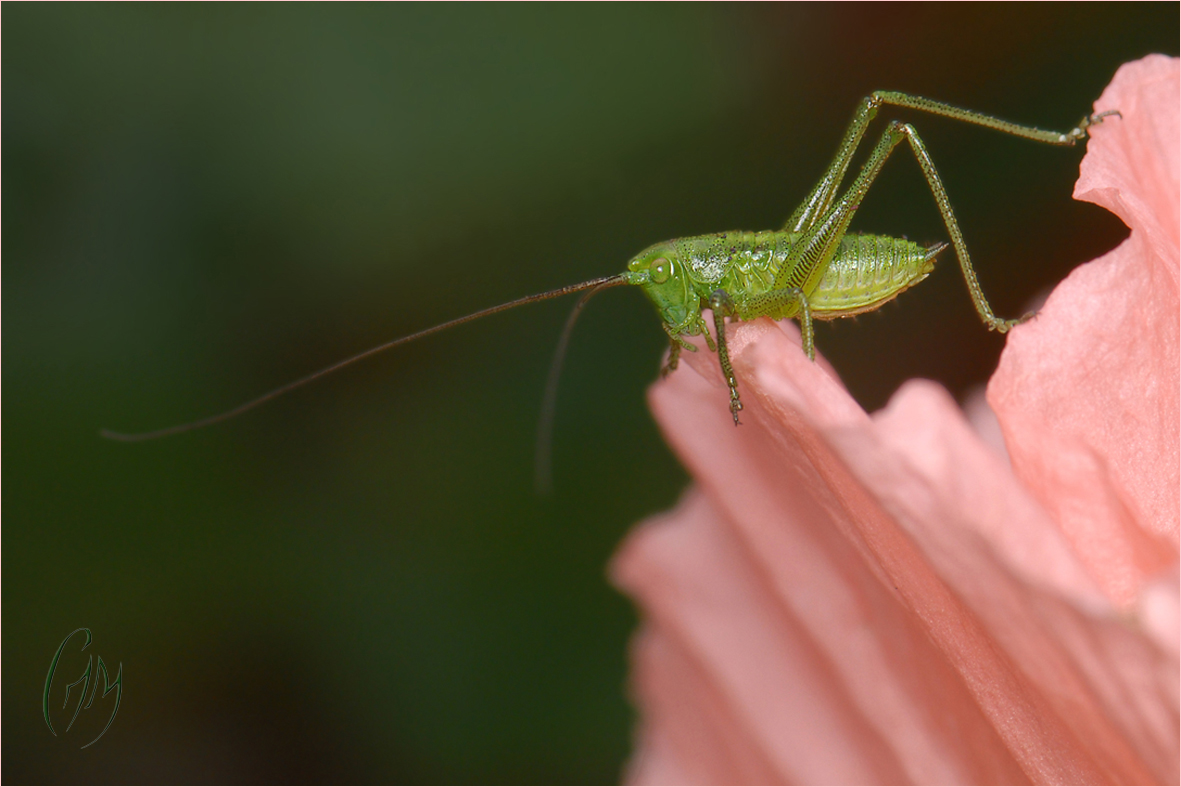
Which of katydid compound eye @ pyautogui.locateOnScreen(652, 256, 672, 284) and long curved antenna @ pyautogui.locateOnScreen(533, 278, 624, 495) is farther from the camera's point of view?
long curved antenna @ pyautogui.locateOnScreen(533, 278, 624, 495)

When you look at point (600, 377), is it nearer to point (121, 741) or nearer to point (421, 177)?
point (421, 177)

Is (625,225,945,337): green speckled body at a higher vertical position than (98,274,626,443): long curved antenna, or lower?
lower

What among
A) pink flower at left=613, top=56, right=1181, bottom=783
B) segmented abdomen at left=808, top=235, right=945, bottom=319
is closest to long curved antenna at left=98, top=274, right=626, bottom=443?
segmented abdomen at left=808, top=235, right=945, bottom=319

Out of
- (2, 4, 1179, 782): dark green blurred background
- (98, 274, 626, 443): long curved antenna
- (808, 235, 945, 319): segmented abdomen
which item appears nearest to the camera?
(808, 235, 945, 319): segmented abdomen

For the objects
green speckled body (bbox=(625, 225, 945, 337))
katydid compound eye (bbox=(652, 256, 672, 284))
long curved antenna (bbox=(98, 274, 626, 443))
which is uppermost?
long curved antenna (bbox=(98, 274, 626, 443))

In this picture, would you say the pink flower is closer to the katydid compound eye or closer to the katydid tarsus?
the katydid tarsus

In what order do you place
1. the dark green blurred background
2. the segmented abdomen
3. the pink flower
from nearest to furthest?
the pink flower < the segmented abdomen < the dark green blurred background

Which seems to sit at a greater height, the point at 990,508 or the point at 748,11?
the point at 748,11


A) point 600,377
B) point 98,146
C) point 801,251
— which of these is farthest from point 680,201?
point 98,146

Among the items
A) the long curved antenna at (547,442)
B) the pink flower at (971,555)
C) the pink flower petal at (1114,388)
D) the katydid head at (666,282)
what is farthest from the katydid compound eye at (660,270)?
the pink flower petal at (1114,388)
